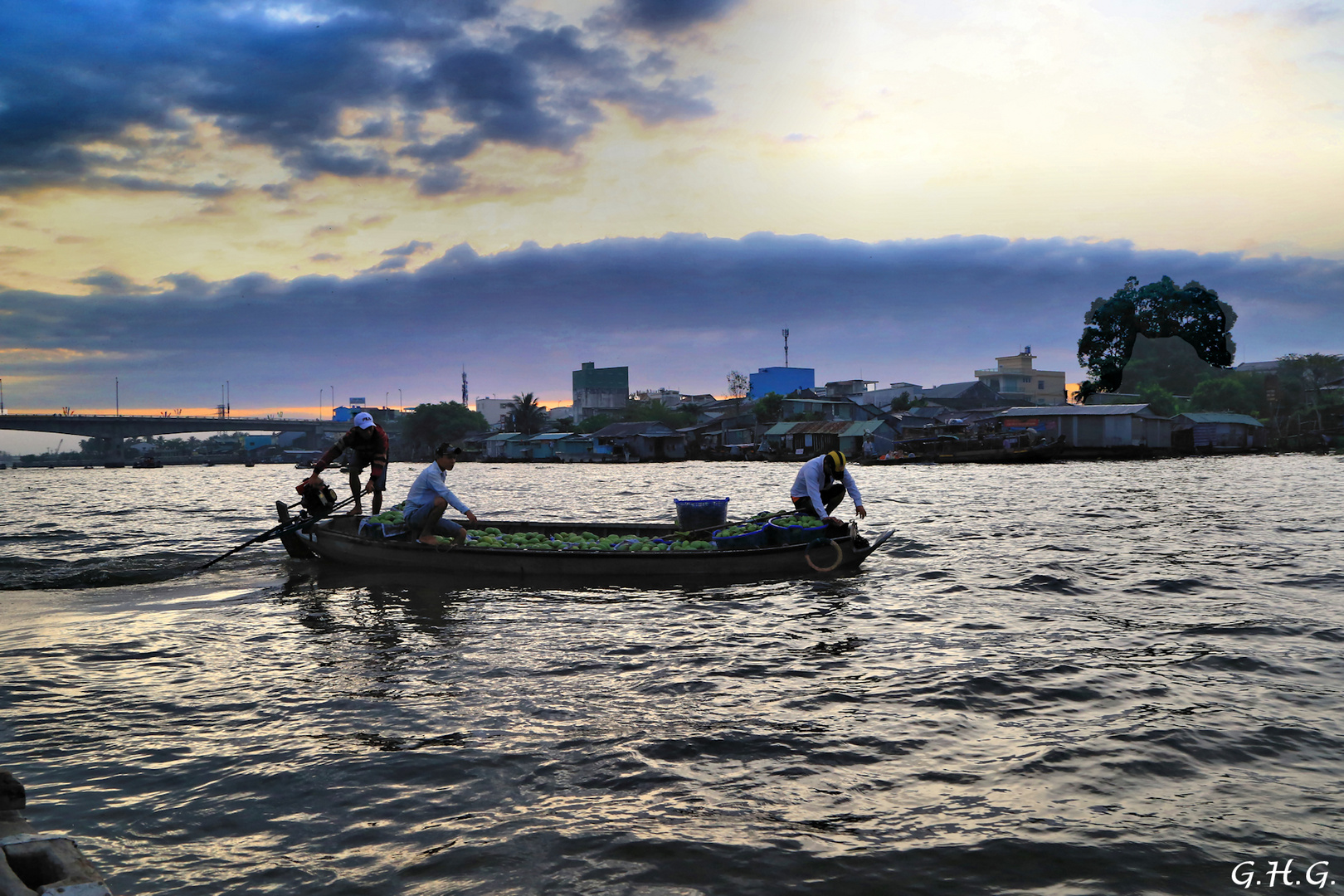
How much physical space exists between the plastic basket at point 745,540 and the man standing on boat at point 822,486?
918 millimetres

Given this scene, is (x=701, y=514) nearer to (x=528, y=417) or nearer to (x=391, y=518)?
(x=391, y=518)

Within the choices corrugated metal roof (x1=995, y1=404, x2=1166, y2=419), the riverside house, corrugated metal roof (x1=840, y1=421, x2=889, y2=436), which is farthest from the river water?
corrugated metal roof (x1=840, y1=421, x2=889, y2=436)

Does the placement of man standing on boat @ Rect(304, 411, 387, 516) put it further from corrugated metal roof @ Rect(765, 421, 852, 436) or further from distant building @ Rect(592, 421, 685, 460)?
distant building @ Rect(592, 421, 685, 460)

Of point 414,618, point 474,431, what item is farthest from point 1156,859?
point 474,431

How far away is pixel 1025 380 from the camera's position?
8400cm

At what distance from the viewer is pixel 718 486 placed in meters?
32.8

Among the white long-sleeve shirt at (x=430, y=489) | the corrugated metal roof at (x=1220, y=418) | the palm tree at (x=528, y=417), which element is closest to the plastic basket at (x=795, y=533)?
the white long-sleeve shirt at (x=430, y=489)

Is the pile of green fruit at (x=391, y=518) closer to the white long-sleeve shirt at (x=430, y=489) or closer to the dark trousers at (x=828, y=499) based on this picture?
the white long-sleeve shirt at (x=430, y=489)

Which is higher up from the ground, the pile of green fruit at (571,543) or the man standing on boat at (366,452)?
the man standing on boat at (366,452)

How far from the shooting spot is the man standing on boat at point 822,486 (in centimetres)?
1116

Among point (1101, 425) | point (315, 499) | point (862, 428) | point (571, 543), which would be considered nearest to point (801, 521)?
point (571, 543)

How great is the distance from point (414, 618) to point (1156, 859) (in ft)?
24.8

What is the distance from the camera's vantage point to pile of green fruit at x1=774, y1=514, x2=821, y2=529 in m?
10.7

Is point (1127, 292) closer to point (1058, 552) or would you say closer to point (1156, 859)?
point (1058, 552)
